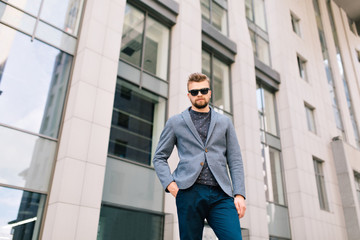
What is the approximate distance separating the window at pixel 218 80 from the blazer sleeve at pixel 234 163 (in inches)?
455

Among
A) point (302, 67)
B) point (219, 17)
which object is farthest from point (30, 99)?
point (302, 67)

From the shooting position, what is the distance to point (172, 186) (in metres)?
2.75

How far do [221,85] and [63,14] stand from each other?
7.84 metres

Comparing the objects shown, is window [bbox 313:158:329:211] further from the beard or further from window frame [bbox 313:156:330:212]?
the beard

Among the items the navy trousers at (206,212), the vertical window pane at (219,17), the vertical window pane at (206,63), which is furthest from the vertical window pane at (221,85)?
the navy trousers at (206,212)

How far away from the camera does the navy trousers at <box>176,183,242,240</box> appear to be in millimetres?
2568

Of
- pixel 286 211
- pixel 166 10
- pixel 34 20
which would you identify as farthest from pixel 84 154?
pixel 286 211

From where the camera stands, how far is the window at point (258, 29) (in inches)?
751

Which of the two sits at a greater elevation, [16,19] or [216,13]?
[216,13]

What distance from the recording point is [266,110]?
17.8 meters

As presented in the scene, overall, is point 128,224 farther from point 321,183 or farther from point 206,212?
point 321,183

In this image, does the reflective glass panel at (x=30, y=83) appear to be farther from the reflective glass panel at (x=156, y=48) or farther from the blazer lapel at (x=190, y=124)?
the blazer lapel at (x=190, y=124)

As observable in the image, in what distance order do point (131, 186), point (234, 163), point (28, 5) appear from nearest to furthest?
1. point (234, 163)
2. point (28, 5)
3. point (131, 186)

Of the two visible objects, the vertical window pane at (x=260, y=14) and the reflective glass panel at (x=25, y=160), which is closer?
the reflective glass panel at (x=25, y=160)
